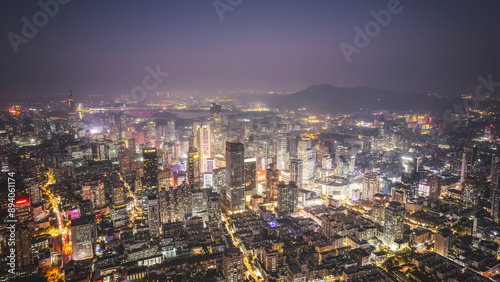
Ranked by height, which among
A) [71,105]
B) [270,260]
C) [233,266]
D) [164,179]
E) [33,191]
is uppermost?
[71,105]

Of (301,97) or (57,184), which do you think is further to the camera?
(301,97)

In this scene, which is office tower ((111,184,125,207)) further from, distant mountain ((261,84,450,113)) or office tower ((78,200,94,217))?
distant mountain ((261,84,450,113))

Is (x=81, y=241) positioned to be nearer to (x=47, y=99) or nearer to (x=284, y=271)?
(x=284, y=271)

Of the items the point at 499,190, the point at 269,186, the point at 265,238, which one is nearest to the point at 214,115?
the point at 269,186

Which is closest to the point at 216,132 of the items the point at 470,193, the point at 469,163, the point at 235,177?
the point at 235,177

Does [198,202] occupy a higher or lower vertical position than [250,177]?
lower

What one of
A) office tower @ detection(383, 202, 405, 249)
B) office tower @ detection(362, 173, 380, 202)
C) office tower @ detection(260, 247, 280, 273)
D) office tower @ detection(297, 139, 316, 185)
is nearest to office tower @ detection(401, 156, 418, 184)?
office tower @ detection(362, 173, 380, 202)

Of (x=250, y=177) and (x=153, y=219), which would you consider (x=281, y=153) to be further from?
(x=153, y=219)

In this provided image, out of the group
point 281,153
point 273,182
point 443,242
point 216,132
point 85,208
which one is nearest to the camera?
point 443,242
